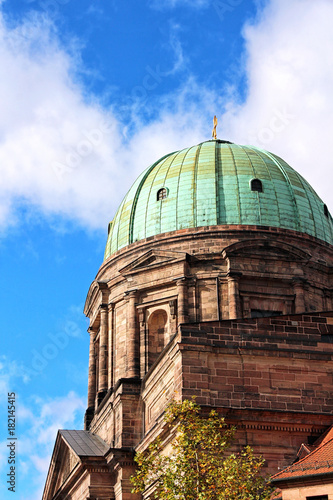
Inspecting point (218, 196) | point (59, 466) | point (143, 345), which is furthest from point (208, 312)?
point (59, 466)

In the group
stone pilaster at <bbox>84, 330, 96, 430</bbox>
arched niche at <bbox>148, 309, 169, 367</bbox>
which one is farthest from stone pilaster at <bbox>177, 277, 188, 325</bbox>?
stone pilaster at <bbox>84, 330, 96, 430</bbox>

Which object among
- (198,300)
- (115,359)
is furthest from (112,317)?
(198,300)

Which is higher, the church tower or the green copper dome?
the green copper dome

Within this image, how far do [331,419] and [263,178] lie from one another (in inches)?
825

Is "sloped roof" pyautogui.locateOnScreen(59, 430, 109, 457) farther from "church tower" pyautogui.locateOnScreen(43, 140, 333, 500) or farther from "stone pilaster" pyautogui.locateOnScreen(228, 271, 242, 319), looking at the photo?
"stone pilaster" pyautogui.locateOnScreen(228, 271, 242, 319)

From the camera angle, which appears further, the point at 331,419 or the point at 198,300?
the point at 198,300

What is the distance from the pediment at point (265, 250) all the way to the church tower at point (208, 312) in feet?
0.21

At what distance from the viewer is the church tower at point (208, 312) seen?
102 feet

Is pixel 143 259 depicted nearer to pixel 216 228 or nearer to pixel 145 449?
pixel 216 228

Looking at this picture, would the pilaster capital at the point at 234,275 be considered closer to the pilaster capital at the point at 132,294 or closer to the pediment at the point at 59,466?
the pilaster capital at the point at 132,294

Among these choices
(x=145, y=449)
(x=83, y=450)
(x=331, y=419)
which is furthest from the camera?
(x=83, y=450)

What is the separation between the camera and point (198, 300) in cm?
4384

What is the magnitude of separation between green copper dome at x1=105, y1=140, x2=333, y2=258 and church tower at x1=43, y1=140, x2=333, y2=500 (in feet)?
0.28

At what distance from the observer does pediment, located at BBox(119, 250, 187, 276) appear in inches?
1768
